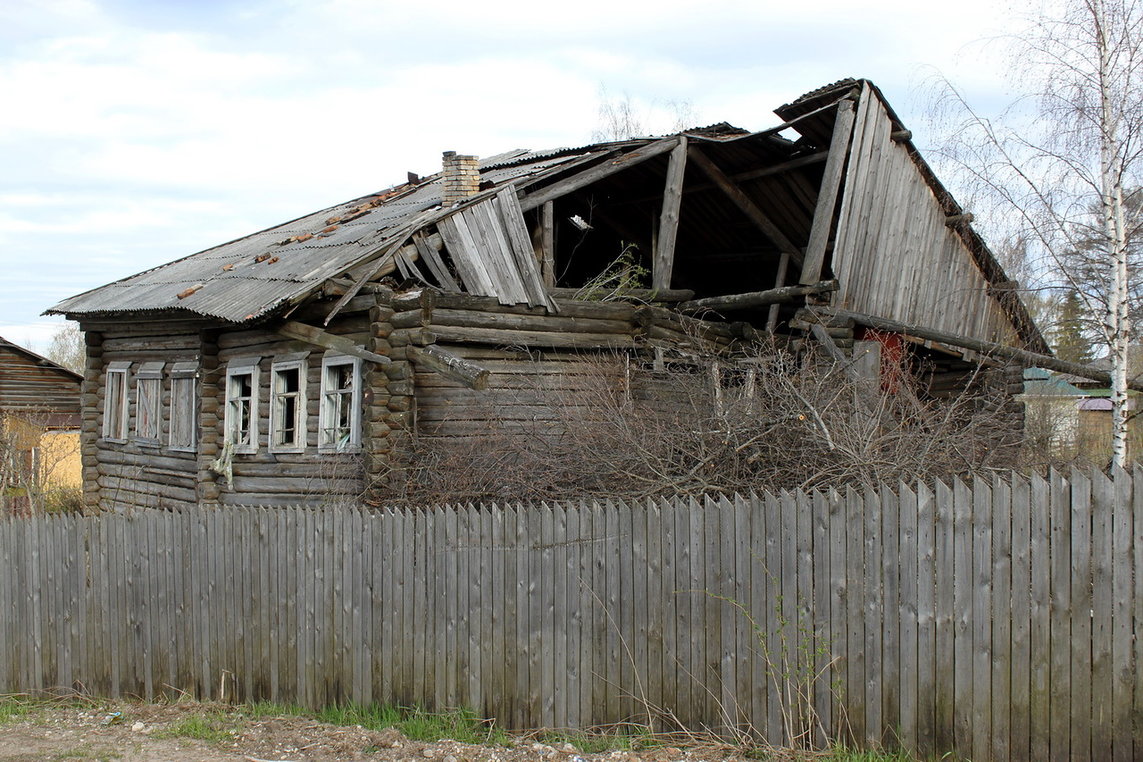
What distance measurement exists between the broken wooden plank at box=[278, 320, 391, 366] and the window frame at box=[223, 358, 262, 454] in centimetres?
132

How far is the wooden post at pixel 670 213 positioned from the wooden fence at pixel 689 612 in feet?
27.9

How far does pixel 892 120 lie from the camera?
14914 mm

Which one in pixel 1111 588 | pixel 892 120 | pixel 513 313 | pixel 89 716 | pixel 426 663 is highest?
pixel 892 120

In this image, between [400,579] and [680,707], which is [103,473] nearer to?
[400,579]

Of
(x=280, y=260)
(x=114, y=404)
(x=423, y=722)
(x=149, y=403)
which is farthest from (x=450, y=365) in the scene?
(x=114, y=404)

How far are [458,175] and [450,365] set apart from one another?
Result: 192 inches

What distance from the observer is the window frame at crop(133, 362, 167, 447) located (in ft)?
57.5

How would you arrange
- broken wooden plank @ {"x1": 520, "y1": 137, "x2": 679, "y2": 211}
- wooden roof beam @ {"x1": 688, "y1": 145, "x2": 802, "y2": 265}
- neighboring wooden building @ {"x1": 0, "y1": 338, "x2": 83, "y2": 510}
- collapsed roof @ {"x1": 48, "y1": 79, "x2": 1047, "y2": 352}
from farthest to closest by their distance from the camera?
1. neighboring wooden building @ {"x1": 0, "y1": 338, "x2": 83, "y2": 510}
2. wooden roof beam @ {"x1": 688, "y1": 145, "x2": 802, "y2": 265}
3. broken wooden plank @ {"x1": 520, "y1": 137, "x2": 679, "y2": 211}
4. collapsed roof @ {"x1": 48, "y1": 79, "x2": 1047, "y2": 352}

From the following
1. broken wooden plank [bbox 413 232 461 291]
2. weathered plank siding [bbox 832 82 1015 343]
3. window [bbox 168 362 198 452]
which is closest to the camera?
broken wooden plank [bbox 413 232 461 291]

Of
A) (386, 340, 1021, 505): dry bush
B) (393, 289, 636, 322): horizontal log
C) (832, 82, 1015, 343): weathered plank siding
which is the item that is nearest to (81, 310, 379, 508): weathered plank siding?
(393, 289, 636, 322): horizontal log

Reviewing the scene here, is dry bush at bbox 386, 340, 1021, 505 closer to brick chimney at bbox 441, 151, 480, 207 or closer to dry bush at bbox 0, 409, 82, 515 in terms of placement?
brick chimney at bbox 441, 151, 480, 207

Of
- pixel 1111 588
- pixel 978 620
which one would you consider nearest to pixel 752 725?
pixel 978 620

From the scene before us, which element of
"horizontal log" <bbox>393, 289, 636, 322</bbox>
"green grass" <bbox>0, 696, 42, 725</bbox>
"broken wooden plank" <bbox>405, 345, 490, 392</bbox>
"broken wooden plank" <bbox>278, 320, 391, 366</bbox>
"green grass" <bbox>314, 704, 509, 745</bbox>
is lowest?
"green grass" <bbox>0, 696, 42, 725</bbox>

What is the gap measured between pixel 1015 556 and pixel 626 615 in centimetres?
234
